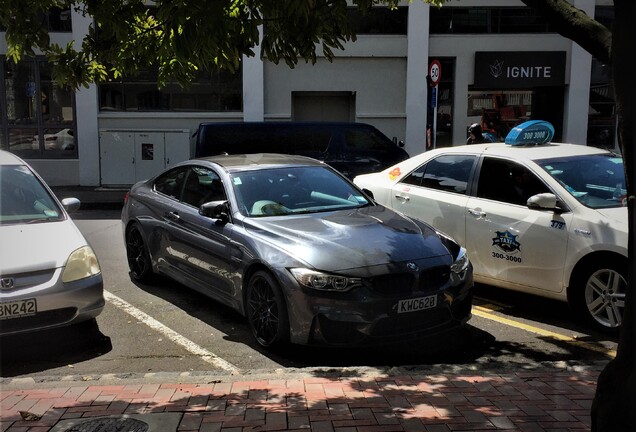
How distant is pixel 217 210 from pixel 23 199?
1.87 metres

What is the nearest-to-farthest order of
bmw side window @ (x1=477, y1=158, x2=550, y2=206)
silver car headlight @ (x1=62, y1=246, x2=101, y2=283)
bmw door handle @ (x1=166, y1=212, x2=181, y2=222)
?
1. silver car headlight @ (x1=62, y1=246, x2=101, y2=283)
2. bmw side window @ (x1=477, y1=158, x2=550, y2=206)
3. bmw door handle @ (x1=166, y1=212, x2=181, y2=222)

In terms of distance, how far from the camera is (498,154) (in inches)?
262

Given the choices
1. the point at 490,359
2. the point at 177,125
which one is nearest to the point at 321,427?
the point at 490,359

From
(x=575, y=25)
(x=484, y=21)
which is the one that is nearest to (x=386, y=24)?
(x=484, y=21)

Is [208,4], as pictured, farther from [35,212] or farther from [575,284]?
[575,284]

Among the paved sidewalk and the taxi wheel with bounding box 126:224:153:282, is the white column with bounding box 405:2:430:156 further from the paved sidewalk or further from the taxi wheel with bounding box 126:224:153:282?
the paved sidewalk

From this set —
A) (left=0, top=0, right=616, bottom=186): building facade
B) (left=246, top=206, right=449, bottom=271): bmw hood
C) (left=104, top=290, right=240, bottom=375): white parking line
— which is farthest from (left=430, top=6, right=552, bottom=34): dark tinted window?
(left=104, top=290, right=240, bottom=375): white parking line

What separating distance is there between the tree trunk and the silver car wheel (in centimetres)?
285

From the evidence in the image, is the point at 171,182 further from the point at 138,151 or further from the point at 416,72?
the point at 416,72

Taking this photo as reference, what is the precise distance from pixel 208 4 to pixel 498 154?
14.0 feet

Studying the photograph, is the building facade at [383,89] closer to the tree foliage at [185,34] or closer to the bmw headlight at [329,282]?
the tree foliage at [185,34]

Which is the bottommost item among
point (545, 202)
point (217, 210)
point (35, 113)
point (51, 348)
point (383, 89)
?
point (51, 348)

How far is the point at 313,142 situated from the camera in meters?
13.6

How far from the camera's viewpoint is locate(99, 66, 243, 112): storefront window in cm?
1788
